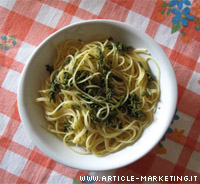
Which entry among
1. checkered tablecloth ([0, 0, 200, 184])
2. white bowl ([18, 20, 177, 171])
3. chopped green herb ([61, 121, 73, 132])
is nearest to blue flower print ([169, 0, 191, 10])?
checkered tablecloth ([0, 0, 200, 184])

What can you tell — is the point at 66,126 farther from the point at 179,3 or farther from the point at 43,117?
the point at 179,3

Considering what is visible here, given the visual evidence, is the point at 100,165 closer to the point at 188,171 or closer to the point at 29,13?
the point at 188,171

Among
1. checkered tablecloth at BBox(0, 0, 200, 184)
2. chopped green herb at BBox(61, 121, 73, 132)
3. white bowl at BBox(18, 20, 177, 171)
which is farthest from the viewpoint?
checkered tablecloth at BBox(0, 0, 200, 184)

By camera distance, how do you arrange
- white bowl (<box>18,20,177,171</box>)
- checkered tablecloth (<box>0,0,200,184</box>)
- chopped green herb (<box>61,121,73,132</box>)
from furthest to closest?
checkered tablecloth (<box>0,0,200,184</box>)
chopped green herb (<box>61,121,73,132</box>)
white bowl (<box>18,20,177,171</box>)

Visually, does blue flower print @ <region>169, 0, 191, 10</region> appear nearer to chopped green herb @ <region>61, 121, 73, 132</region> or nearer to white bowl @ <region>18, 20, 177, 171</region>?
white bowl @ <region>18, 20, 177, 171</region>

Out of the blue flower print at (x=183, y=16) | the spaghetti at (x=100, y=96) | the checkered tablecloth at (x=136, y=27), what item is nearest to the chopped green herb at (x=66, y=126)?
the spaghetti at (x=100, y=96)
